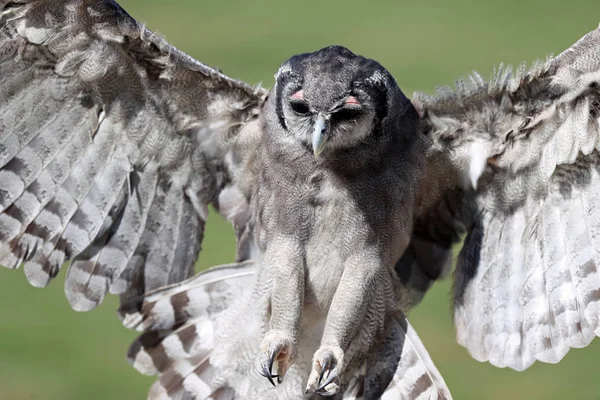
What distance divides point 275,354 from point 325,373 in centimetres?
26

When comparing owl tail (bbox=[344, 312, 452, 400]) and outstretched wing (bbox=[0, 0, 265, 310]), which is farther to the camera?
owl tail (bbox=[344, 312, 452, 400])

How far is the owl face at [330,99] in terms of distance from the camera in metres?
5.33

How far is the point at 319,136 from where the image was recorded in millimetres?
5273

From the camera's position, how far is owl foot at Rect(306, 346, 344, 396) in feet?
18.5

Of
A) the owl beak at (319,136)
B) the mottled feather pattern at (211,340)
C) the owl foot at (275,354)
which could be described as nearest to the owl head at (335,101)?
the owl beak at (319,136)

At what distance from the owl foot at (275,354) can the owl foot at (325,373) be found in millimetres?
172

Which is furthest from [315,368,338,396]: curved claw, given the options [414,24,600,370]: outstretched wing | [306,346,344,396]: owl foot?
[414,24,600,370]: outstretched wing

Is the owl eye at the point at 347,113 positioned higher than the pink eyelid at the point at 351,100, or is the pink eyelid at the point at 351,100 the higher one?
the pink eyelid at the point at 351,100

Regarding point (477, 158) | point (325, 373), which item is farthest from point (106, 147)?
point (477, 158)

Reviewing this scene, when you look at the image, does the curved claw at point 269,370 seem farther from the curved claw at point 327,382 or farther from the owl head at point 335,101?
the owl head at point 335,101

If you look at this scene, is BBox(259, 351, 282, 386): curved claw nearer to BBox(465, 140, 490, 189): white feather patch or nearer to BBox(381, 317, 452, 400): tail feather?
BBox(381, 317, 452, 400): tail feather

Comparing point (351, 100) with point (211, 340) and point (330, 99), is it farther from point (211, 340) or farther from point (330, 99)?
point (211, 340)

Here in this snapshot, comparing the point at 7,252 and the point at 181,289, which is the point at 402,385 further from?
the point at 7,252

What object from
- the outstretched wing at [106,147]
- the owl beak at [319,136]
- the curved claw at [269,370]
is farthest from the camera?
the curved claw at [269,370]
